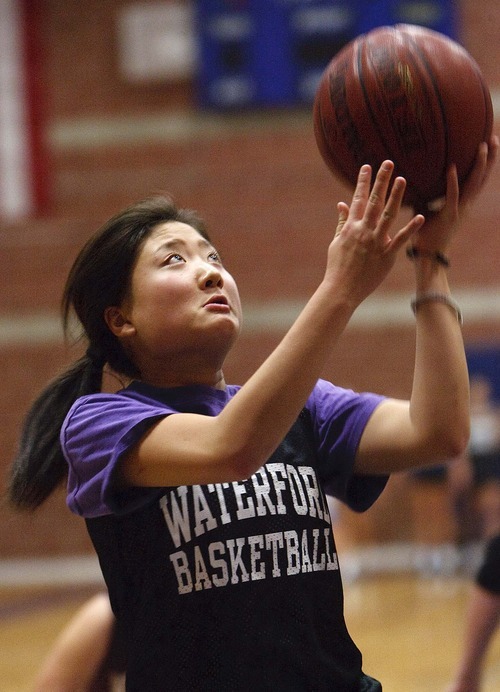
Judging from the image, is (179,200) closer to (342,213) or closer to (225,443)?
(342,213)

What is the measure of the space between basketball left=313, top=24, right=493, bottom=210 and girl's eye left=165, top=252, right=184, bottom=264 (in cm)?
34

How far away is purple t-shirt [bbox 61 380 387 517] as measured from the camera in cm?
157

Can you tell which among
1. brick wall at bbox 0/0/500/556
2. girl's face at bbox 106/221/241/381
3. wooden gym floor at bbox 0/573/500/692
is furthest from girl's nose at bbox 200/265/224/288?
brick wall at bbox 0/0/500/556

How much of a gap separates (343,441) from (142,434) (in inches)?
15.8

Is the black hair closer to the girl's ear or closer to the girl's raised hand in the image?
the girl's ear

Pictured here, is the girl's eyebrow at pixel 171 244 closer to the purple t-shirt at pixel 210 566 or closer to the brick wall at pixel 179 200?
the purple t-shirt at pixel 210 566

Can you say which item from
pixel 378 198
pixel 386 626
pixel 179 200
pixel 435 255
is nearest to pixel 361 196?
pixel 378 198

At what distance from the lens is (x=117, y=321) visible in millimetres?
1786

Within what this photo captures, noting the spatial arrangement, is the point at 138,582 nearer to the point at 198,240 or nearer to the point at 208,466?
the point at 208,466

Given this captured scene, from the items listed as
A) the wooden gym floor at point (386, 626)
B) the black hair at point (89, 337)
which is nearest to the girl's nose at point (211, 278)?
the black hair at point (89, 337)

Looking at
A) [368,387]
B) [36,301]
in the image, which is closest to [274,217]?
[368,387]

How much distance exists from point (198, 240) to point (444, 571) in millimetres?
5870

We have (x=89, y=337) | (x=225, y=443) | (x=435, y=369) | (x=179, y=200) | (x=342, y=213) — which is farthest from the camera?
(x=179, y=200)

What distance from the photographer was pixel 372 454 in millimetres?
1784
